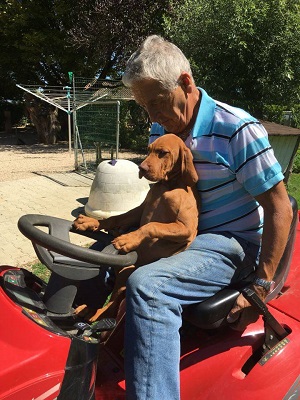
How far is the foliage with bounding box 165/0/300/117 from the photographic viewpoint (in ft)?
24.9

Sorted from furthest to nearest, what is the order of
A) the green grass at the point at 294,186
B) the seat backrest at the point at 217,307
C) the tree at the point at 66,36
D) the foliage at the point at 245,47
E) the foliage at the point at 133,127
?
the foliage at the point at 133,127 < the tree at the point at 66,36 < the foliage at the point at 245,47 < the green grass at the point at 294,186 < the seat backrest at the point at 217,307

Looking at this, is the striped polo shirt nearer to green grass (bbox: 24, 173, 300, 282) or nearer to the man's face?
the man's face

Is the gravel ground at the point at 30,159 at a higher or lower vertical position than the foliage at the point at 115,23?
lower

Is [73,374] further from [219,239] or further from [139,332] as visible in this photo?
[219,239]

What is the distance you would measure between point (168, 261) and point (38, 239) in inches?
20.5

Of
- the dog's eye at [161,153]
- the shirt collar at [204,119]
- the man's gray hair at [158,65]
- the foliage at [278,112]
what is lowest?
the foliage at [278,112]

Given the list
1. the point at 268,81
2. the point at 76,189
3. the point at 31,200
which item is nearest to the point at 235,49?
the point at 268,81

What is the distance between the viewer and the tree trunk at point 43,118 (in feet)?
48.1

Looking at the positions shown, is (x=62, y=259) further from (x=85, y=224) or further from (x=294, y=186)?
(x=294, y=186)

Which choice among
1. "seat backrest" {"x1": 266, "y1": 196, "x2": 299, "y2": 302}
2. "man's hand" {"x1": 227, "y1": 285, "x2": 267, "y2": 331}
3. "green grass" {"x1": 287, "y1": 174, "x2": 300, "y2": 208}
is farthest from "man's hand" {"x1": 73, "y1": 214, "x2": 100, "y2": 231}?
"green grass" {"x1": 287, "y1": 174, "x2": 300, "y2": 208}

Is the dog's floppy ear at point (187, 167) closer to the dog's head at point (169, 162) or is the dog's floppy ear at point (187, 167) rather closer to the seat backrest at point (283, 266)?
the dog's head at point (169, 162)

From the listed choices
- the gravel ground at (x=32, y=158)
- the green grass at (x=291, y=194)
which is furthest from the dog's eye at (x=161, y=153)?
the gravel ground at (x=32, y=158)

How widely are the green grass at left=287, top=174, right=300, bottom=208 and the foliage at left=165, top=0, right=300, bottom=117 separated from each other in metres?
1.73

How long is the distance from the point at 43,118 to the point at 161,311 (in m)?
14.8
